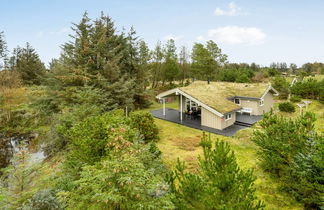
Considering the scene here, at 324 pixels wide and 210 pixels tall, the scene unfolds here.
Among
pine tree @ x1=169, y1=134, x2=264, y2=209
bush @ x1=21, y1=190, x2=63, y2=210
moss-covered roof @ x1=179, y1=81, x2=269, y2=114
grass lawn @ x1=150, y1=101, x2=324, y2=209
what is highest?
moss-covered roof @ x1=179, y1=81, x2=269, y2=114

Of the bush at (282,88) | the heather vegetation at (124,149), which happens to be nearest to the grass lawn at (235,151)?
the heather vegetation at (124,149)

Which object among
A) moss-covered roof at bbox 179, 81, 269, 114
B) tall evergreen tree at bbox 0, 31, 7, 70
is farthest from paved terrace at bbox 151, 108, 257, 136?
tall evergreen tree at bbox 0, 31, 7, 70

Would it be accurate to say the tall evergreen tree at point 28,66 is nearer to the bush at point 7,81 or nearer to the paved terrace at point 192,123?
the bush at point 7,81

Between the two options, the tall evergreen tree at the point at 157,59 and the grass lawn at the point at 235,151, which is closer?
the grass lawn at the point at 235,151

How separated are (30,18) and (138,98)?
1432cm

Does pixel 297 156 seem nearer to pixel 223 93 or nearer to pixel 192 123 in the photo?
pixel 192 123

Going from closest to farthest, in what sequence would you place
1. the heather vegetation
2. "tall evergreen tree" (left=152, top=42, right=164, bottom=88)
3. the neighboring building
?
the heather vegetation → the neighboring building → "tall evergreen tree" (left=152, top=42, right=164, bottom=88)

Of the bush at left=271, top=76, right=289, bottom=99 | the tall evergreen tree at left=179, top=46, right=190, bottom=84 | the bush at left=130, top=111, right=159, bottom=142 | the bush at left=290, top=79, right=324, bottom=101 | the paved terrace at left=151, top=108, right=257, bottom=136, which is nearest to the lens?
the bush at left=130, top=111, right=159, bottom=142

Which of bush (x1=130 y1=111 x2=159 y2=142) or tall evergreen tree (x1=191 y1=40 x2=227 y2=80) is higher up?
tall evergreen tree (x1=191 y1=40 x2=227 y2=80)

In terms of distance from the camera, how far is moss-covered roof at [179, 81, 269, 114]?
15.5 meters

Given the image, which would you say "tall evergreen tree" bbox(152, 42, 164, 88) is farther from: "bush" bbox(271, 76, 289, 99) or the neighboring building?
"bush" bbox(271, 76, 289, 99)

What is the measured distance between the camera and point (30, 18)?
18.3 metres

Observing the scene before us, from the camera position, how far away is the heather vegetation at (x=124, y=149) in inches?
146

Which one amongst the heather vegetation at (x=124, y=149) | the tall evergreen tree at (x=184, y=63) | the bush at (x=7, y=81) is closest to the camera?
the heather vegetation at (x=124, y=149)
